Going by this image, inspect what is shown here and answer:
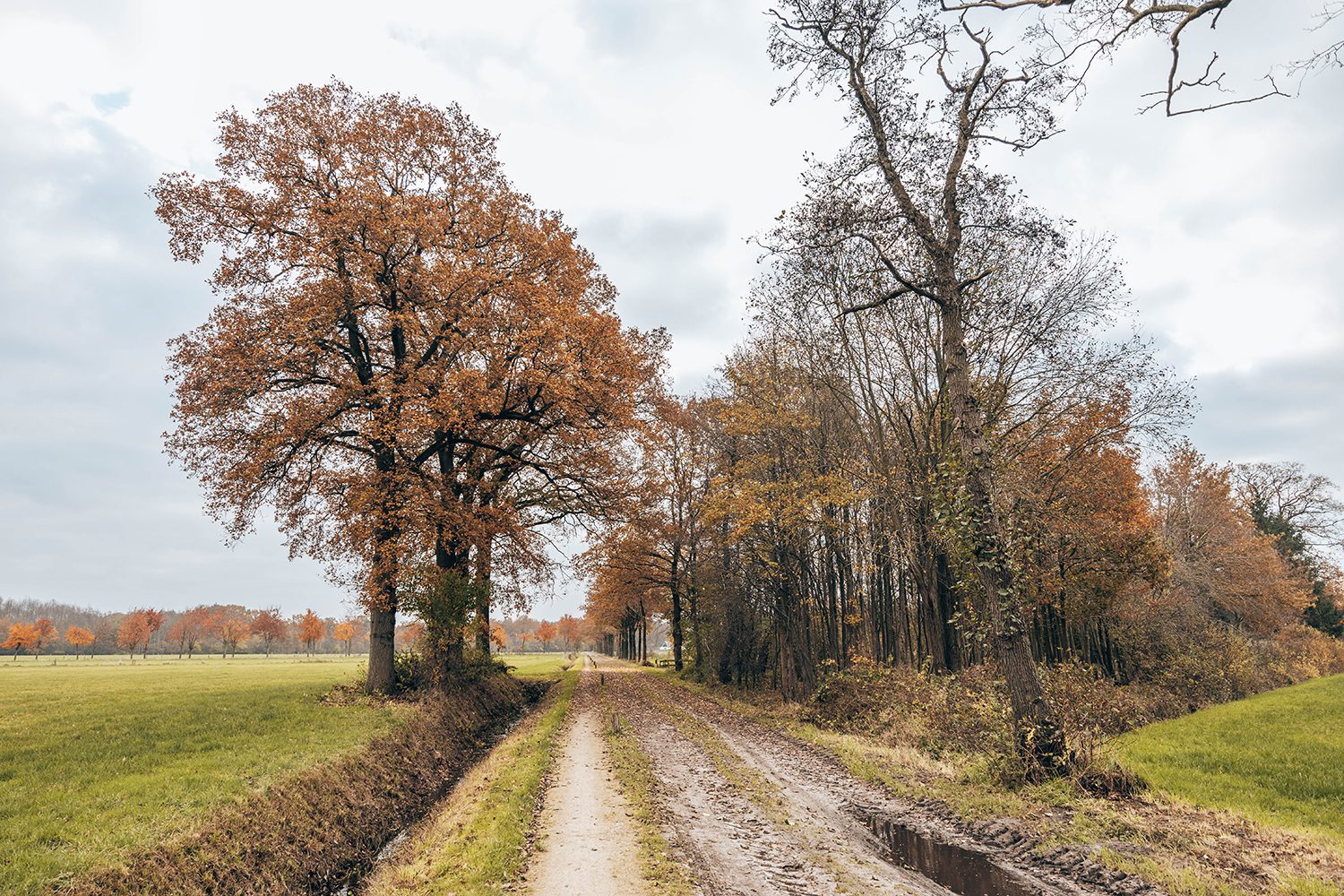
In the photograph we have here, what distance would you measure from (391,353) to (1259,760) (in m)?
23.8

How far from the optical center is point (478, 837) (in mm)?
8367

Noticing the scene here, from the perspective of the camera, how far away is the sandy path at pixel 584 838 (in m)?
6.78

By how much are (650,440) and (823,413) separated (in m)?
6.21

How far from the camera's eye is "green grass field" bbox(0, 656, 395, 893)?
22.6ft

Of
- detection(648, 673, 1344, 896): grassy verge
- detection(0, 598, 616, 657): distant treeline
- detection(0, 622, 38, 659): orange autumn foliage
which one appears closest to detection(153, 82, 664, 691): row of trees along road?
detection(648, 673, 1344, 896): grassy verge

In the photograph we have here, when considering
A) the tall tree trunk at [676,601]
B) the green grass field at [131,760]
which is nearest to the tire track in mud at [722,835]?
the green grass field at [131,760]

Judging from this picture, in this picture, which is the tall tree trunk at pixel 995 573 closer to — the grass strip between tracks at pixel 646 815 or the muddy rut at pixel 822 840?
the muddy rut at pixel 822 840

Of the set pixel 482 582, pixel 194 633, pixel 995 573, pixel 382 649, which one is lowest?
pixel 194 633

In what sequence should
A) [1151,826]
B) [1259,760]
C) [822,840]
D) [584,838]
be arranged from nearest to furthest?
[1151,826] < [822,840] < [584,838] < [1259,760]

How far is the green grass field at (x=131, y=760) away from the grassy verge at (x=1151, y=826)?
10286 mm

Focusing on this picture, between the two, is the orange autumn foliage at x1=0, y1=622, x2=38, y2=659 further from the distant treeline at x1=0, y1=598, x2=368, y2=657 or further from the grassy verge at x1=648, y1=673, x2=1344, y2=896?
the grassy verge at x1=648, y1=673, x2=1344, y2=896

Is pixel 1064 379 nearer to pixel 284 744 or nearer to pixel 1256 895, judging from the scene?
pixel 1256 895

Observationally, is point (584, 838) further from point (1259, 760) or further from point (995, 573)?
point (1259, 760)

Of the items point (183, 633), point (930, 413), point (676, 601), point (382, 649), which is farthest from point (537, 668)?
point (183, 633)
